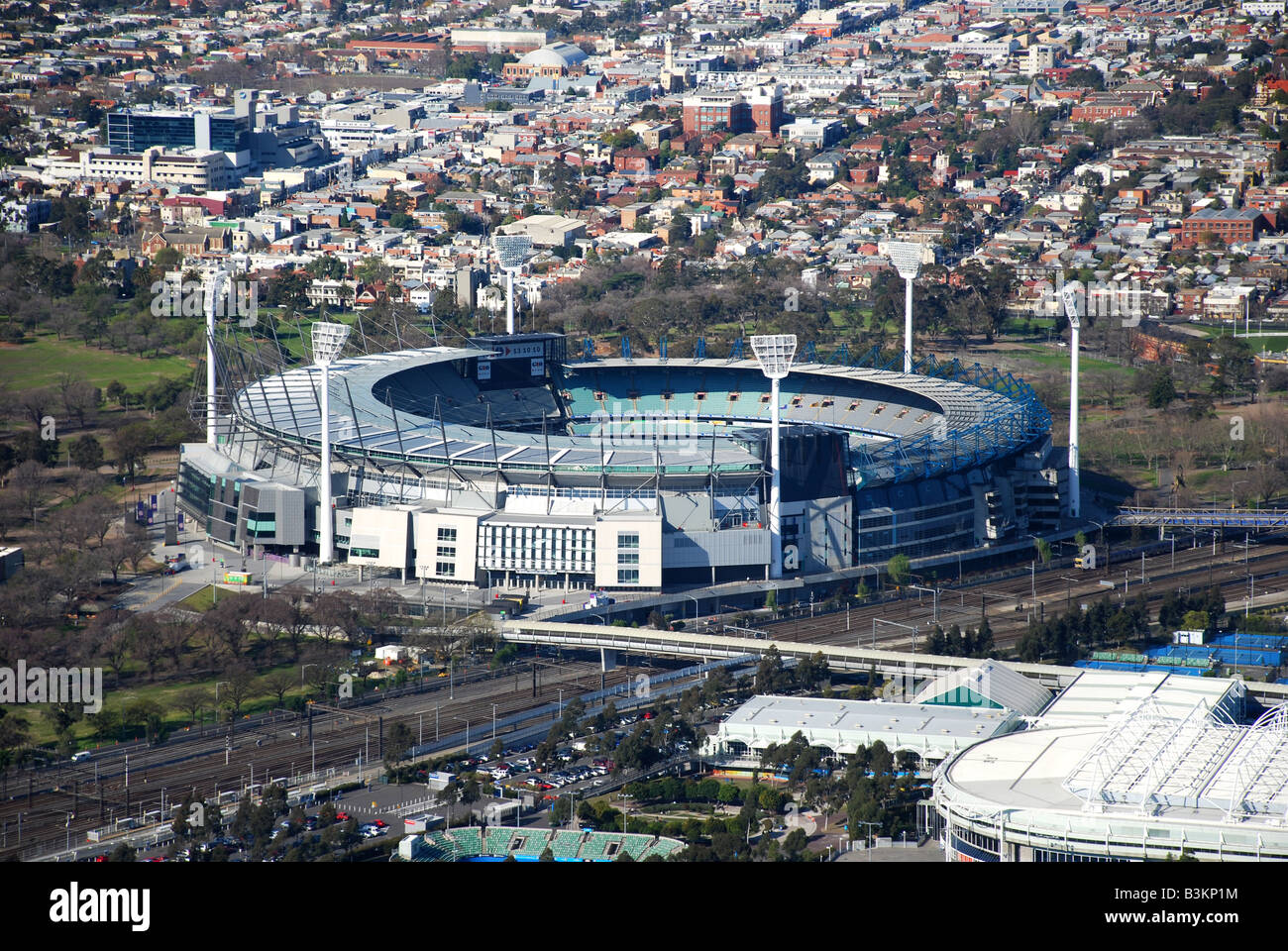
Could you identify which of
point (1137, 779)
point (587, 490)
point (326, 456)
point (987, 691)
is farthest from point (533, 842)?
point (326, 456)

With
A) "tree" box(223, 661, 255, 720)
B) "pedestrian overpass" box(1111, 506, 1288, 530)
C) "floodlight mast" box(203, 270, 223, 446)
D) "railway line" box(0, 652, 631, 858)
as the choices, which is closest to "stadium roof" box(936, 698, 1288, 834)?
"railway line" box(0, 652, 631, 858)

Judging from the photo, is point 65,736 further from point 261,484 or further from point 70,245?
point 70,245

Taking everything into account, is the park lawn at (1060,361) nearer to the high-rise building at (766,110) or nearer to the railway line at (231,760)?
the railway line at (231,760)

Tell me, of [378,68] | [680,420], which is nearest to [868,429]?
[680,420]

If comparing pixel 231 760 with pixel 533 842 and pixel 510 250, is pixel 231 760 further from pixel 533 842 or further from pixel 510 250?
pixel 510 250

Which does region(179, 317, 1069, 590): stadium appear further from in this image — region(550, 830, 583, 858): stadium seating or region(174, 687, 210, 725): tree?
region(550, 830, 583, 858): stadium seating
